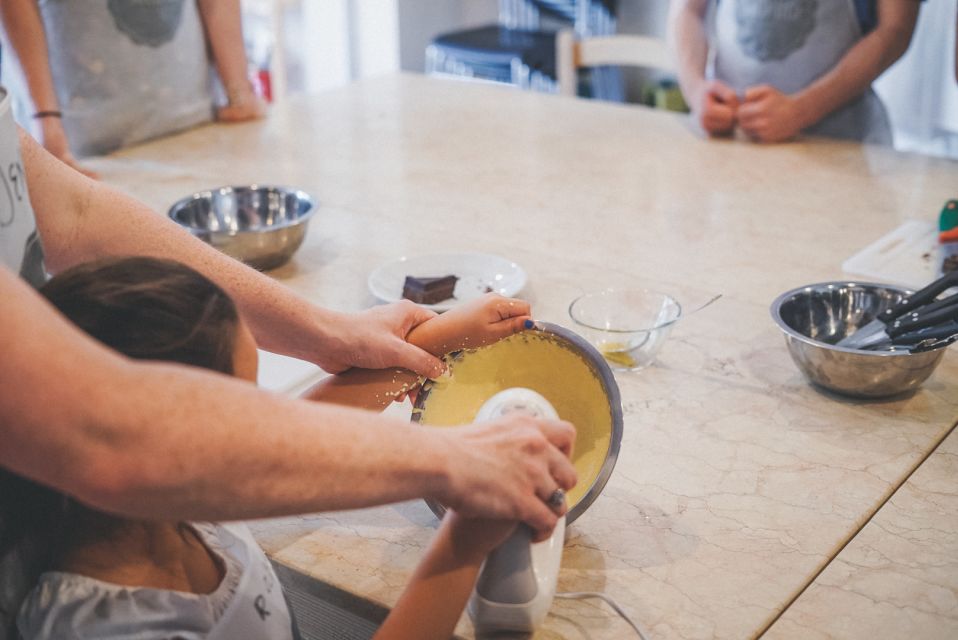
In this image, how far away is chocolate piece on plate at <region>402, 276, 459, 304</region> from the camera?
1.49m

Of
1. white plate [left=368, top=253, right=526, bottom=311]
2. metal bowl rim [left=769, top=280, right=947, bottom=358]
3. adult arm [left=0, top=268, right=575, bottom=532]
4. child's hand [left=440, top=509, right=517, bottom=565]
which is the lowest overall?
white plate [left=368, top=253, right=526, bottom=311]

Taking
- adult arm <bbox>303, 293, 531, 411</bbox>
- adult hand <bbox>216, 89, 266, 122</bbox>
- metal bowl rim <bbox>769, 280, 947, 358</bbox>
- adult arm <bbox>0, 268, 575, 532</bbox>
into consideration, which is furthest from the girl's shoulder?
adult hand <bbox>216, 89, 266, 122</bbox>

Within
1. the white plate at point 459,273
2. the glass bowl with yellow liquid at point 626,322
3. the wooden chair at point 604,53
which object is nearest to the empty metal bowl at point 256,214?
the white plate at point 459,273

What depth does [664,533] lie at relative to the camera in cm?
104

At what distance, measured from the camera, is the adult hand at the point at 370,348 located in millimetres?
1192

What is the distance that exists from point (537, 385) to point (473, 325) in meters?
0.13

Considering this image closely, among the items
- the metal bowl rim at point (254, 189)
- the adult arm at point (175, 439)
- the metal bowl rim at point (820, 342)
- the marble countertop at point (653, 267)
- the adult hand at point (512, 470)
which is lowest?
the marble countertop at point (653, 267)

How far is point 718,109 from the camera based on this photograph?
90.0 inches

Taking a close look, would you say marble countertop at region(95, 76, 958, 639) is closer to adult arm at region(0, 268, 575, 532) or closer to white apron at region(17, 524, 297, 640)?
white apron at region(17, 524, 297, 640)

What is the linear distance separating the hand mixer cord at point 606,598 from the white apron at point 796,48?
6.03 feet

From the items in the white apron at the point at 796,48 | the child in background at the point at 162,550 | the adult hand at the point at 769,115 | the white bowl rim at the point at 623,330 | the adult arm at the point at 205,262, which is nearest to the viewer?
the child in background at the point at 162,550

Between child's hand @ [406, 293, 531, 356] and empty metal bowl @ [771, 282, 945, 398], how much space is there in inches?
15.1

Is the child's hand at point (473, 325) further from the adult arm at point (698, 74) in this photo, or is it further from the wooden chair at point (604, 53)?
the wooden chair at point (604, 53)

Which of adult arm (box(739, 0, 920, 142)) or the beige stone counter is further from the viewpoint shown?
adult arm (box(739, 0, 920, 142))
